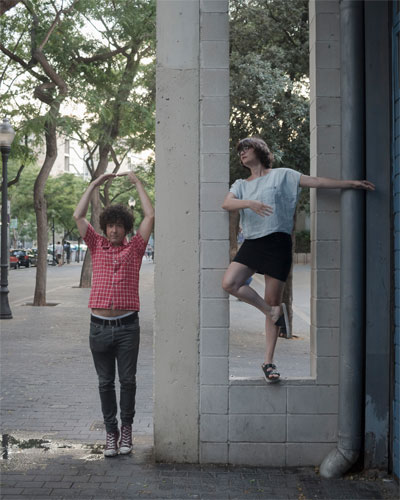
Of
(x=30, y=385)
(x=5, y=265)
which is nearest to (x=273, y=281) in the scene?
(x=30, y=385)

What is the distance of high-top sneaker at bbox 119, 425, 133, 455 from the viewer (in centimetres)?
514

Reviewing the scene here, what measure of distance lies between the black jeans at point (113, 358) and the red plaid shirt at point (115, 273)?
0.60ft

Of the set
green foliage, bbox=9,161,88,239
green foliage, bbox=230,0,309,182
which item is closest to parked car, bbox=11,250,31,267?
green foliage, bbox=9,161,88,239

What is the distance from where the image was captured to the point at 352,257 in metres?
4.62

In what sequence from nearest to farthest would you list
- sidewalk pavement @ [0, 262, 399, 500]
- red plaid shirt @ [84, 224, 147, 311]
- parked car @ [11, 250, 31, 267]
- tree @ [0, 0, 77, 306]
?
sidewalk pavement @ [0, 262, 399, 500] < red plaid shirt @ [84, 224, 147, 311] < tree @ [0, 0, 77, 306] < parked car @ [11, 250, 31, 267]

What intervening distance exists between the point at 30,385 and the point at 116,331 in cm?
364

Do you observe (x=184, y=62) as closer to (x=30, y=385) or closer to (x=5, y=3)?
(x=30, y=385)

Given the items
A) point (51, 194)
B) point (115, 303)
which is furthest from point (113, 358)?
point (51, 194)

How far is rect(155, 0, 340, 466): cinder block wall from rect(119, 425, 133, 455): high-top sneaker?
0.32m

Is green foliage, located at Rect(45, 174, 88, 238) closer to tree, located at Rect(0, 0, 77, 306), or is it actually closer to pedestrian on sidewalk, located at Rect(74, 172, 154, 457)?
tree, located at Rect(0, 0, 77, 306)

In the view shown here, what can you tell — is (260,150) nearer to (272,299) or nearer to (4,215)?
(272,299)

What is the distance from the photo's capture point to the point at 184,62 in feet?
16.3

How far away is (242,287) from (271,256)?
0.32 m

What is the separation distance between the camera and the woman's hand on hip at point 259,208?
4.62 metres
